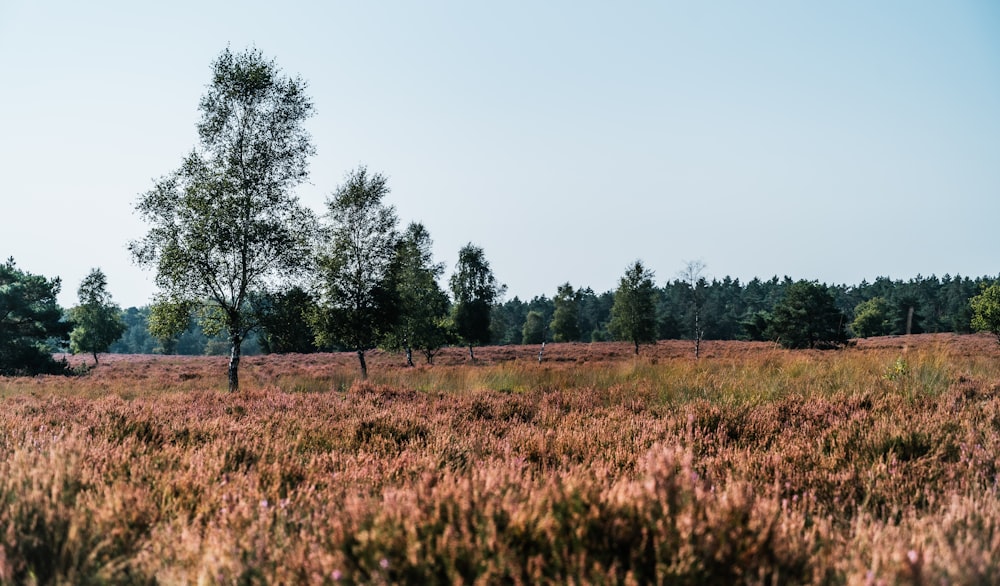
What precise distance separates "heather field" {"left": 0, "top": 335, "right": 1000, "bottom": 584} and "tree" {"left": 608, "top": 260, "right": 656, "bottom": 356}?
42.7 m

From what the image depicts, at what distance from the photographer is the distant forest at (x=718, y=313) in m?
85.5

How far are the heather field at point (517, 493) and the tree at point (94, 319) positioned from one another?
168ft

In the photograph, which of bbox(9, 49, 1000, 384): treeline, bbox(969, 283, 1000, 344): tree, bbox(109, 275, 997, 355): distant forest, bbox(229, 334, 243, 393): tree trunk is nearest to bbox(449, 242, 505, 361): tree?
bbox(9, 49, 1000, 384): treeline

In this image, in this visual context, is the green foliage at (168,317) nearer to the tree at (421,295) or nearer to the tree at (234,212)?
the tree at (234,212)

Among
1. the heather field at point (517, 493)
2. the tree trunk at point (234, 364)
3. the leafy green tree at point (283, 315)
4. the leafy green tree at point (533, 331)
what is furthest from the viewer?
the leafy green tree at point (533, 331)

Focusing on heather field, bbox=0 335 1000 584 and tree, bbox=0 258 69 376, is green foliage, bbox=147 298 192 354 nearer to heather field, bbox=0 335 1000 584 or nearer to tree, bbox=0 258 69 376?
heather field, bbox=0 335 1000 584

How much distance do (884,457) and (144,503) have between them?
5.35 metres

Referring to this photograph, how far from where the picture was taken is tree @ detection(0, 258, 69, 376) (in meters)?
30.9

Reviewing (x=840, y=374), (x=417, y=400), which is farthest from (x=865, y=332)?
(x=417, y=400)

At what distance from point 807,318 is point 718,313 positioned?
52762mm

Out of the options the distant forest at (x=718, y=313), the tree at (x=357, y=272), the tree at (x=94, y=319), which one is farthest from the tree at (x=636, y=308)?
the tree at (x=94, y=319)

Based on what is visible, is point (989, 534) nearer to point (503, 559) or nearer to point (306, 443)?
point (503, 559)

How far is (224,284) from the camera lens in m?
16.1

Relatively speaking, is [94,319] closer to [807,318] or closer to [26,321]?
[26,321]
